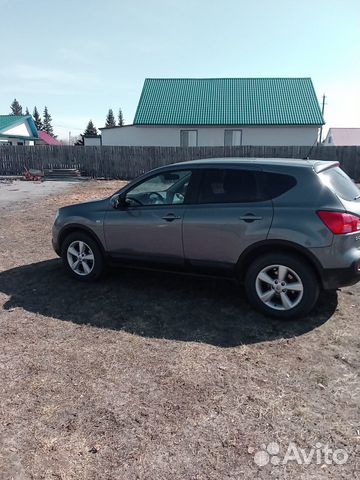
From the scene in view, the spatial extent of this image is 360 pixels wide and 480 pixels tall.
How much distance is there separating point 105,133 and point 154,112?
5.07m

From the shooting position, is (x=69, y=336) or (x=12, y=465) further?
(x=69, y=336)

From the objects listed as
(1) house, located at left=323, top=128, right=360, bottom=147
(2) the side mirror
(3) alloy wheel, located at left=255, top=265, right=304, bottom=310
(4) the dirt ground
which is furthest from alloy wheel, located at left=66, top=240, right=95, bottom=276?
(1) house, located at left=323, top=128, right=360, bottom=147

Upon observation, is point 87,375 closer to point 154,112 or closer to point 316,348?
point 316,348

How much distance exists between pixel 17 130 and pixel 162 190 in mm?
45236

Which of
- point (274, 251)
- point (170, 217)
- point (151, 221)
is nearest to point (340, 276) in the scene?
point (274, 251)

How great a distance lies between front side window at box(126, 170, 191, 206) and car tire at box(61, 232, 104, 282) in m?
0.83

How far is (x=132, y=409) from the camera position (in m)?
2.74

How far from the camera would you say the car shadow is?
388cm

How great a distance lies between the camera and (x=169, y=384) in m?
3.04

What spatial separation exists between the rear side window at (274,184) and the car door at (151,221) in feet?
3.03

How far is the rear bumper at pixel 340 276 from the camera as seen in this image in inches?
150

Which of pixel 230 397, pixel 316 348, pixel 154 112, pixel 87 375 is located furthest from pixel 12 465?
pixel 154 112

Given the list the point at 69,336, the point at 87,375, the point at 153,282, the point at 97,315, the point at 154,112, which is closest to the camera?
the point at 87,375

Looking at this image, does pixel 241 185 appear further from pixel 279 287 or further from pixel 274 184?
pixel 279 287
